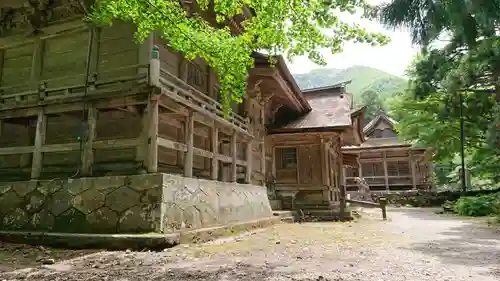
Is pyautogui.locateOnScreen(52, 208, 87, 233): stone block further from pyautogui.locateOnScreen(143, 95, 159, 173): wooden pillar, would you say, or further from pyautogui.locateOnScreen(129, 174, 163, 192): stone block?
pyautogui.locateOnScreen(143, 95, 159, 173): wooden pillar

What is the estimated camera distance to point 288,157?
57.4 feet

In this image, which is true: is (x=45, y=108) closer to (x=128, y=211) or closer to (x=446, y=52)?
(x=128, y=211)

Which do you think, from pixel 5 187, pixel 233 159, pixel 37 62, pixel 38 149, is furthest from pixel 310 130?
pixel 5 187

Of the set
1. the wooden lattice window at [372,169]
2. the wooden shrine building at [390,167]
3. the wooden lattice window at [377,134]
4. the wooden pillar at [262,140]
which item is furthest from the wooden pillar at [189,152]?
the wooden lattice window at [377,134]

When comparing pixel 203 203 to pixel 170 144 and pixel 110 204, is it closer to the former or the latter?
pixel 170 144

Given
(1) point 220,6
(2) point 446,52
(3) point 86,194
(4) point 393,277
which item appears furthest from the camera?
(2) point 446,52

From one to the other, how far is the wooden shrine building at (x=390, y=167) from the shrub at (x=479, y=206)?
12455 millimetres

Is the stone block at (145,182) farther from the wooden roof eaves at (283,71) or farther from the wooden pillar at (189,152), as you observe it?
the wooden roof eaves at (283,71)

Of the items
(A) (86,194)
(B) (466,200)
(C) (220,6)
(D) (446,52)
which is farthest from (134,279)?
(D) (446,52)

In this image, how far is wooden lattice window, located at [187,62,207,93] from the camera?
11.1 meters

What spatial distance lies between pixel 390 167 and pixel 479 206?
1678 centimetres

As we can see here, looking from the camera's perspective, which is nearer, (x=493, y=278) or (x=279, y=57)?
(x=493, y=278)

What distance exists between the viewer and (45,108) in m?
8.80

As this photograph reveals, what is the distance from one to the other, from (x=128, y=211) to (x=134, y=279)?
317 centimetres
